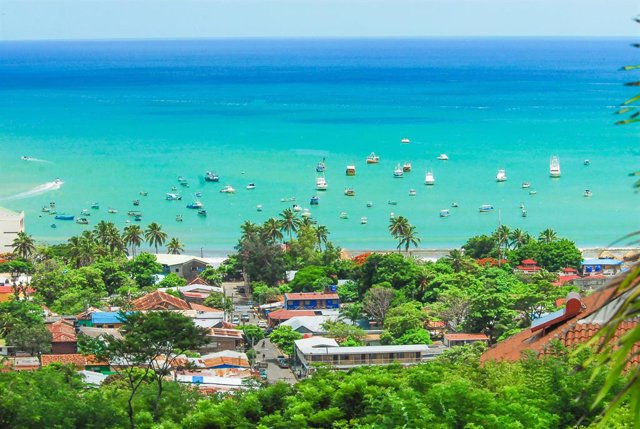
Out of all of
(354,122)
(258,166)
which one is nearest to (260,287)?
(258,166)

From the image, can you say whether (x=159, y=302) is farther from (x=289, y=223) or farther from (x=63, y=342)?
(x=289, y=223)

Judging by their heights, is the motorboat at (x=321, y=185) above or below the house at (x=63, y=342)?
above

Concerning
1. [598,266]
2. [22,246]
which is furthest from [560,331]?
[22,246]

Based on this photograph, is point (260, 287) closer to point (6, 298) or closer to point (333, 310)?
point (333, 310)

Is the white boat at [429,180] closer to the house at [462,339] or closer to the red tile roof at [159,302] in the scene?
the red tile roof at [159,302]

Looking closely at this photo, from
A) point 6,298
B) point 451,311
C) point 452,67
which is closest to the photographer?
point 451,311

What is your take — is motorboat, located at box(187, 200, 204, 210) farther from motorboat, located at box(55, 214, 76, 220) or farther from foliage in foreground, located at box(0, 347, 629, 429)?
foliage in foreground, located at box(0, 347, 629, 429)

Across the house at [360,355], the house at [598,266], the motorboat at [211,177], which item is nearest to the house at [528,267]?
the house at [598,266]
